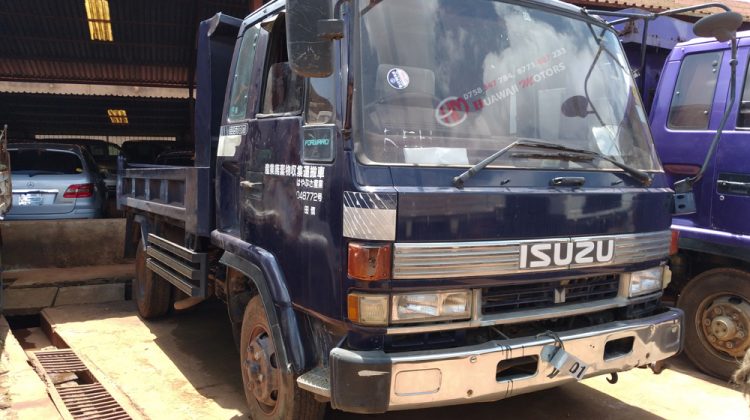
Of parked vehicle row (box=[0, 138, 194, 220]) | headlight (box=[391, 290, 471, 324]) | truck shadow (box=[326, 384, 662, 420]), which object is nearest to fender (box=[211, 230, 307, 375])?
headlight (box=[391, 290, 471, 324])

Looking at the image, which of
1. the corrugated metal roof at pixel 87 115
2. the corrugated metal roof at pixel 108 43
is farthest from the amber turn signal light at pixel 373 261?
the corrugated metal roof at pixel 87 115

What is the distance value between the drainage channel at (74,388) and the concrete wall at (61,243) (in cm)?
209

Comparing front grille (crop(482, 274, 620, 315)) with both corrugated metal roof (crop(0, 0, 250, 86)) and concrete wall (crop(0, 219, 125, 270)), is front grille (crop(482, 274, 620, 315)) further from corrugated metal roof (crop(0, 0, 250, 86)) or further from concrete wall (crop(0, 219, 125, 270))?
corrugated metal roof (crop(0, 0, 250, 86))

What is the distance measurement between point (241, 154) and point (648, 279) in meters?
2.45

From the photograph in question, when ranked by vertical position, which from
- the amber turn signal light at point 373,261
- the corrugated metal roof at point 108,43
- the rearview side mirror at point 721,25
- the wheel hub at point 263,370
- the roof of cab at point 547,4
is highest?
the corrugated metal roof at point 108,43

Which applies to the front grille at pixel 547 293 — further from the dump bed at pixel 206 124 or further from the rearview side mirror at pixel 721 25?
the dump bed at pixel 206 124

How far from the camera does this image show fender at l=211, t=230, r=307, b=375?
2.84 meters

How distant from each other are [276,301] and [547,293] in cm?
134

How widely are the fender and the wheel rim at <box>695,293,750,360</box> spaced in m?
3.20

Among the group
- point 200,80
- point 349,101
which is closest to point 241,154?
point 200,80

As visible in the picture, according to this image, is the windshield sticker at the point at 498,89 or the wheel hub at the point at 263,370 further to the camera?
the wheel hub at the point at 263,370

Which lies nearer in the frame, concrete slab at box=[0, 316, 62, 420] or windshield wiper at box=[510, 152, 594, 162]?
windshield wiper at box=[510, 152, 594, 162]

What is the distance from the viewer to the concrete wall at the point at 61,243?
6.58 meters

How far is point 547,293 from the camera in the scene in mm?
2900
